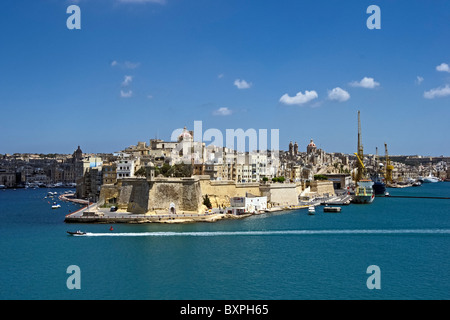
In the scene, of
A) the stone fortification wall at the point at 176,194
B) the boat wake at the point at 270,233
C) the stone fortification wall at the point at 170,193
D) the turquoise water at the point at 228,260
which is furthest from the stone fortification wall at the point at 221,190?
the boat wake at the point at 270,233

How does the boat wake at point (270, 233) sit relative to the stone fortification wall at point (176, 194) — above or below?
below

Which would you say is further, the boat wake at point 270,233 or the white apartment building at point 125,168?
the white apartment building at point 125,168

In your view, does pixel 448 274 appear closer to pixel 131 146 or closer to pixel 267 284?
pixel 267 284

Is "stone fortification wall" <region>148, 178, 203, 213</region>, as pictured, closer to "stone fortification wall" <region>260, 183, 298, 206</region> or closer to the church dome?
"stone fortification wall" <region>260, 183, 298, 206</region>

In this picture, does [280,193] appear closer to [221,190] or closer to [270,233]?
[221,190]

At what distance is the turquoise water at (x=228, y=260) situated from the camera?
528 inches

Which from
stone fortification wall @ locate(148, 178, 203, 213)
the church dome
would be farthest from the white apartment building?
the church dome

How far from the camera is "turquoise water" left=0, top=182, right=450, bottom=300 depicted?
→ 1342 centimetres

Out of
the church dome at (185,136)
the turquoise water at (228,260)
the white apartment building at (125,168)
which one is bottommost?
the turquoise water at (228,260)

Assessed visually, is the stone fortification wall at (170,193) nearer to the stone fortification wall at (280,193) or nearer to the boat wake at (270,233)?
the stone fortification wall at (280,193)

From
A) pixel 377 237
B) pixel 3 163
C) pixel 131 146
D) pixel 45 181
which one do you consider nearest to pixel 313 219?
pixel 377 237

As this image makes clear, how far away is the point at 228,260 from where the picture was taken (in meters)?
16.7

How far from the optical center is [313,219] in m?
29.0

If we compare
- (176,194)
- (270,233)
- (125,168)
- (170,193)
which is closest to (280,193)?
(176,194)
